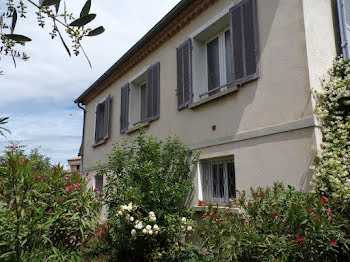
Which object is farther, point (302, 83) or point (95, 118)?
point (95, 118)

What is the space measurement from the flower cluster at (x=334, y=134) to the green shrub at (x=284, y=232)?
0.75 feet

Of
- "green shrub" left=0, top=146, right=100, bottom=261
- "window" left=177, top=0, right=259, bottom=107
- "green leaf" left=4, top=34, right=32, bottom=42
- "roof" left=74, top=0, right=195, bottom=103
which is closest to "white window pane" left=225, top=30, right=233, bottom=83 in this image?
"window" left=177, top=0, right=259, bottom=107

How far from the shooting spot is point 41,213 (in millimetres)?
2816

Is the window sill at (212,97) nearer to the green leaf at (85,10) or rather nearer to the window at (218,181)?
the window at (218,181)

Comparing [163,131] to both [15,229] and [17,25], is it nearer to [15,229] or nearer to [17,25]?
[15,229]

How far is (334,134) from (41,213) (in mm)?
3631

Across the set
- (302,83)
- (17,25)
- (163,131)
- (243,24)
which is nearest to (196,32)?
(243,24)

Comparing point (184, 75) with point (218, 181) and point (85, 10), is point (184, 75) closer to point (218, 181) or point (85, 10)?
point (218, 181)

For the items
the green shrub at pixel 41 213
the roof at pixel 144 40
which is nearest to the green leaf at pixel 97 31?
the green shrub at pixel 41 213

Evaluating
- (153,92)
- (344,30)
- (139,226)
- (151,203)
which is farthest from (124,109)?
(344,30)

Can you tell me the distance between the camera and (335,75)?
4223 mm

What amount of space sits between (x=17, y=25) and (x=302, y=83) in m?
3.62

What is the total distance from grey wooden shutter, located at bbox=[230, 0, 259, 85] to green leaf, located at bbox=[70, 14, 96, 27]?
3592 millimetres

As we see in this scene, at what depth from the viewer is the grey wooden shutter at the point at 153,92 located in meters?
7.34
